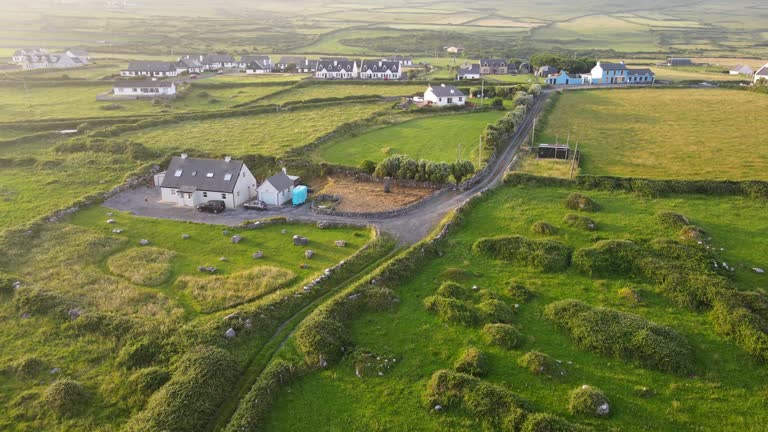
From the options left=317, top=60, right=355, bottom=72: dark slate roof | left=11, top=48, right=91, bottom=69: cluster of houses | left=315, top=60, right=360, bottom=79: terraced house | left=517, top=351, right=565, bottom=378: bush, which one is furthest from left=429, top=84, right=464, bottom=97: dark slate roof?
left=11, top=48, right=91, bottom=69: cluster of houses

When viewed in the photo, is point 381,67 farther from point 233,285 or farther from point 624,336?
point 624,336

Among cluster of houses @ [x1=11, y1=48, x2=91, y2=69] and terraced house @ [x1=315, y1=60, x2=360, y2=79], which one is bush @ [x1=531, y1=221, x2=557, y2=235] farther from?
cluster of houses @ [x1=11, y1=48, x2=91, y2=69]

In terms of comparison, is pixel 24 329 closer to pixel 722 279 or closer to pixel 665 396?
pixel 665 396

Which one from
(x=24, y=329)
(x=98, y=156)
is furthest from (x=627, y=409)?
(x=98, y=156)

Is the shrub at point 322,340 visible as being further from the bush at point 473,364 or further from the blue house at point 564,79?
the blue house at point 564,79

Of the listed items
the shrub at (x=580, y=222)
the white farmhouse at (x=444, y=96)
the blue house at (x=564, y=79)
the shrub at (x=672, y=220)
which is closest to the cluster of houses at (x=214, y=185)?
the shrub at (x=580, y=222)

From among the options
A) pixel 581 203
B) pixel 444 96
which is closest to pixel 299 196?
pixel 581 203

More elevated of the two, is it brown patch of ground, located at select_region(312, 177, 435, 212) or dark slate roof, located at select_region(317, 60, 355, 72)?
dark slate roof, located at select_region(317, 60, 355, 72)
